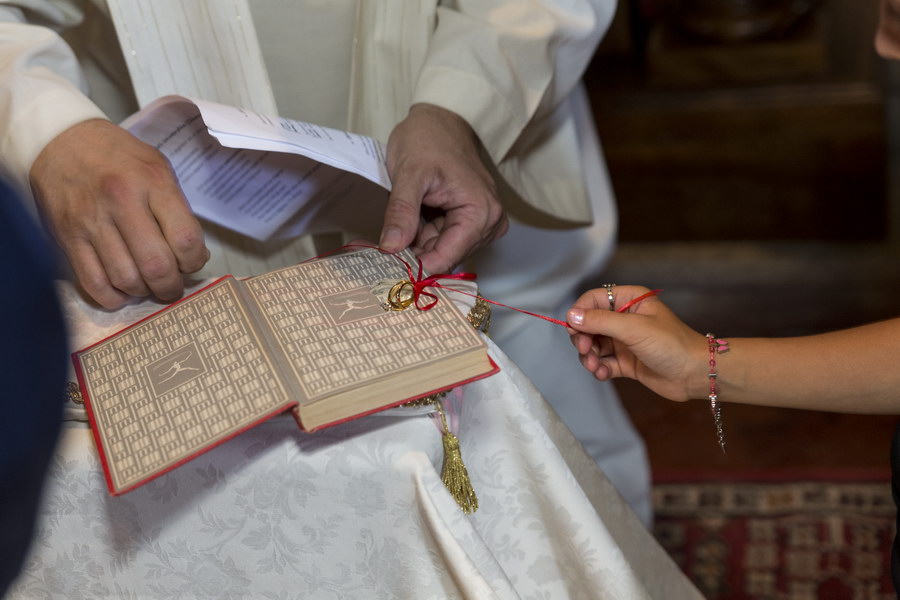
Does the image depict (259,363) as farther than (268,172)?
No

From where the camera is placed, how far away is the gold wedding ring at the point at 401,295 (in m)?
0.87

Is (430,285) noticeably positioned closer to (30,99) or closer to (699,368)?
(699,368)

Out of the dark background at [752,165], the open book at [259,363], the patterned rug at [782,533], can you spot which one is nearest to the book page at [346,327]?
the open book at [259,363]

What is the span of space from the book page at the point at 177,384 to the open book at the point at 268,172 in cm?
17

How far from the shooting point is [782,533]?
184cm

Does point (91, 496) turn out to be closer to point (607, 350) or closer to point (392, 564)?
point (392, 564)

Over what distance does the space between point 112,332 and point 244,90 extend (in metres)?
0.43

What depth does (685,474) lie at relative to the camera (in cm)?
205

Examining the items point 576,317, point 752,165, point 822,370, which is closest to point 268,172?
point 576,317

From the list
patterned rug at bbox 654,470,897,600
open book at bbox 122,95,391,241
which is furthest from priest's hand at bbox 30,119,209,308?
patterned rug at bbox 654,470,897,600

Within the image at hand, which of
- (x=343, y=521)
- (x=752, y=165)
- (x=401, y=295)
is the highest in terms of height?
(x=401, y=295)

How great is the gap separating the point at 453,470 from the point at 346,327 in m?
0.15

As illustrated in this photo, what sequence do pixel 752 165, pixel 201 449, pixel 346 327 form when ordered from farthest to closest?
pixel 752 165
pixel 346 327
pixel 201 449

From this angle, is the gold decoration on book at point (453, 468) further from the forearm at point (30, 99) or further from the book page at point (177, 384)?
the forearm at point (30, 99)
